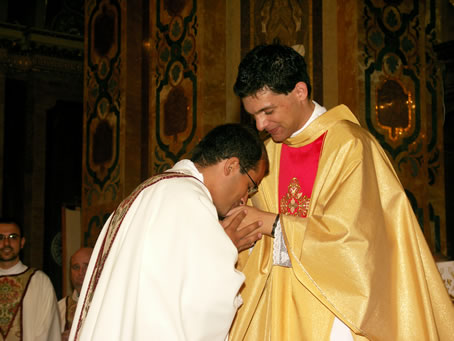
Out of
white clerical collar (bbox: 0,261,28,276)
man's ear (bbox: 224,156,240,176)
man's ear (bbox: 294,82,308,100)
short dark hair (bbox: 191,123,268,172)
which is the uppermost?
man's ear (bbox: 294,82,308,100)

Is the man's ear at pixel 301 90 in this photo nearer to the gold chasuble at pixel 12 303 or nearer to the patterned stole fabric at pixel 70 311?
the patterned stole fabric at pixel 70 311

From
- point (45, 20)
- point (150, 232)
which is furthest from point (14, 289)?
point (45, 20)

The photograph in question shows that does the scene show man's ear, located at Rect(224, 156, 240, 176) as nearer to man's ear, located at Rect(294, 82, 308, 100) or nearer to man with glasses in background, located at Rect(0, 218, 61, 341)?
man's ear, located at Rect(294, 82, 308, 100)

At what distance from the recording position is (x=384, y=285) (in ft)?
8.50

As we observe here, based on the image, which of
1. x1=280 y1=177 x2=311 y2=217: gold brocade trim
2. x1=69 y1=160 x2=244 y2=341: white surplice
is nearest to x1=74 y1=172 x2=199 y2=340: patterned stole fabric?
x1=69 y1=160 x2=244 y2=341: white surplice

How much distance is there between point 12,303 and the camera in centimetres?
607

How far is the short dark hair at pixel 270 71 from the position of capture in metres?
2.93

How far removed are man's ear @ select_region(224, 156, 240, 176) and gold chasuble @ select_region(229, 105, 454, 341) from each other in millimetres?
360

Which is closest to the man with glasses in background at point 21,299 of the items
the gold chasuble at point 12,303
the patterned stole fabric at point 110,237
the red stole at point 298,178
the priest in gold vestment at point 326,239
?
the gold chasuble at point 12,303

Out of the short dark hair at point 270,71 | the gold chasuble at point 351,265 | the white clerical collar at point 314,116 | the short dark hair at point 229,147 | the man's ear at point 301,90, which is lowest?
the gold chasuble at point 351,265

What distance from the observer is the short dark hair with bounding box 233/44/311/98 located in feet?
9.62

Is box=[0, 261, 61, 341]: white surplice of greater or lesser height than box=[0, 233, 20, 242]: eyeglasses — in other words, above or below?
below

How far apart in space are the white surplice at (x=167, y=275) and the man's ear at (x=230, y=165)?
24 centimetres

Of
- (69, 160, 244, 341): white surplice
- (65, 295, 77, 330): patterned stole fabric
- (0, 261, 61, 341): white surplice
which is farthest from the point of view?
(65, 295, 77, 330): patterned stole fabric
